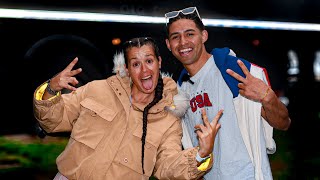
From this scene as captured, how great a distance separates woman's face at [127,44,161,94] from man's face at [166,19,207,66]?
224mm

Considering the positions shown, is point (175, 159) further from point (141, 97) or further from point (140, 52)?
point (140, 52)

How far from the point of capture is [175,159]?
10.1 ft

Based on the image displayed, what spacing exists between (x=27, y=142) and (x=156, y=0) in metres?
2.42

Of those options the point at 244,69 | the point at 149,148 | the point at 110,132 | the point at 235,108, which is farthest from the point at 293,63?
the point at 110,132

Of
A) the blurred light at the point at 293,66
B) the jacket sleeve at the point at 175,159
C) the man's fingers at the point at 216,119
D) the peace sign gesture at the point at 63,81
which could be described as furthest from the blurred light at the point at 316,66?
the peace sign gesture at the point at 63,81

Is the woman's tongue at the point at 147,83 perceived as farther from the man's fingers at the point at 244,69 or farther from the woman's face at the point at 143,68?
the man's fingers at the point at 244,69

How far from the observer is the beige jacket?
316 centimetres

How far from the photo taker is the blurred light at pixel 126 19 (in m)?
5.67

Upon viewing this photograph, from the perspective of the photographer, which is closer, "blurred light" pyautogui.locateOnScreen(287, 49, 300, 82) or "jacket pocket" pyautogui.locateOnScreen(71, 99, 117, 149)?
"jacket pocket" pyautogui.locateOnScreen(71, 99, 117, 149)

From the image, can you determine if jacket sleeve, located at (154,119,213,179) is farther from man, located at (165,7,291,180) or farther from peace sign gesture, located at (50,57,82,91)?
peace sign gesture, located at (50,57,82,91)

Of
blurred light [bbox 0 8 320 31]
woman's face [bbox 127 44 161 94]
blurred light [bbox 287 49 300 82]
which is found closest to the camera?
woman's face [bbox 127 44 161 94]

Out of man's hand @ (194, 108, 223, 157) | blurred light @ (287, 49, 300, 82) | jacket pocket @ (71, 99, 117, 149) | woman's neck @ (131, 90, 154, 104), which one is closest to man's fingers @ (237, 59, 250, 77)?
man's hand @ (194, 108, 223, 157)

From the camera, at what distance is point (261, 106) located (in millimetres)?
3246

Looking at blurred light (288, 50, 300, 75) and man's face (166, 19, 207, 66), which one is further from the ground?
man's face (166, 19, 207, 66)
